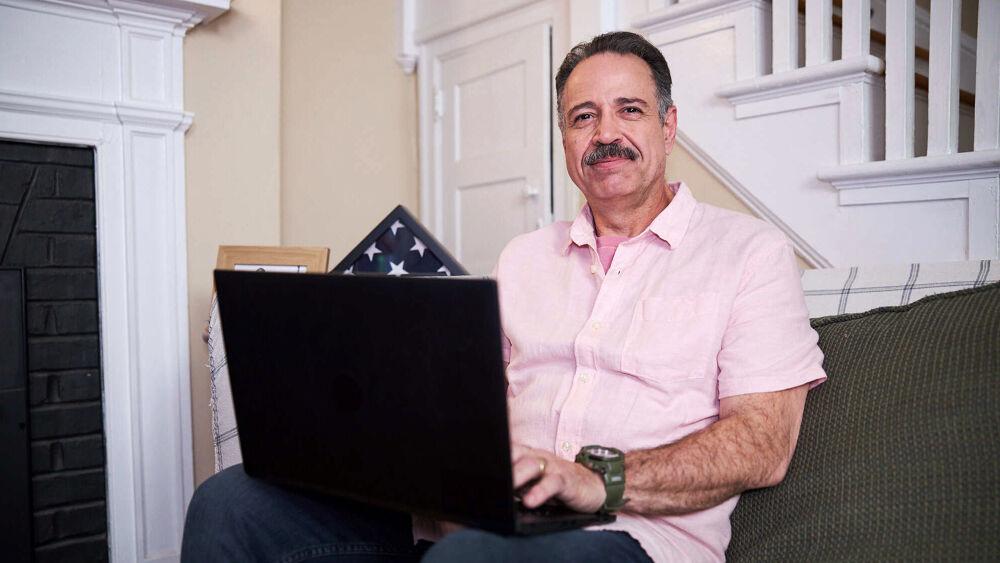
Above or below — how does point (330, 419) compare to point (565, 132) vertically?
below

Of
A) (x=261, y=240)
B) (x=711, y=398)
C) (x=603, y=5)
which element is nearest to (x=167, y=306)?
(x=261, y=240)

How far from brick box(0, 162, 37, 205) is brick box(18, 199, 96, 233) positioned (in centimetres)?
3

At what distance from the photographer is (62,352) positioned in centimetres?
215

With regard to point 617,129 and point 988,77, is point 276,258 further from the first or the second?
point 988,77

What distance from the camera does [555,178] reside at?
9.09 feet

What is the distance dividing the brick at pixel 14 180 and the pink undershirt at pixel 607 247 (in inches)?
60.8

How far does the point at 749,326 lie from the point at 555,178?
169cm

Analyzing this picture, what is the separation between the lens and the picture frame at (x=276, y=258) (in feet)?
7.10

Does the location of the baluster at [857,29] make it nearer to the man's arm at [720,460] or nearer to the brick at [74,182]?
the man's arm at [720,460]

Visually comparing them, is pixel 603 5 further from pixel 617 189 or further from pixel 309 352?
pixel 309 352

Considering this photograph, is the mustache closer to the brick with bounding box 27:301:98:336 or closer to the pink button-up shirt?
the pink button-up shirt

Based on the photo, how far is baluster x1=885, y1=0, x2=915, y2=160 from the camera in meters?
1.72

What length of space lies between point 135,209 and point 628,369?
1620 mm

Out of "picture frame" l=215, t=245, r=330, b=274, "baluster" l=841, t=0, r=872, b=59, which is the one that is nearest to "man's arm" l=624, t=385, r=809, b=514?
"baluster" l=841, t=0, r=872, b=59
